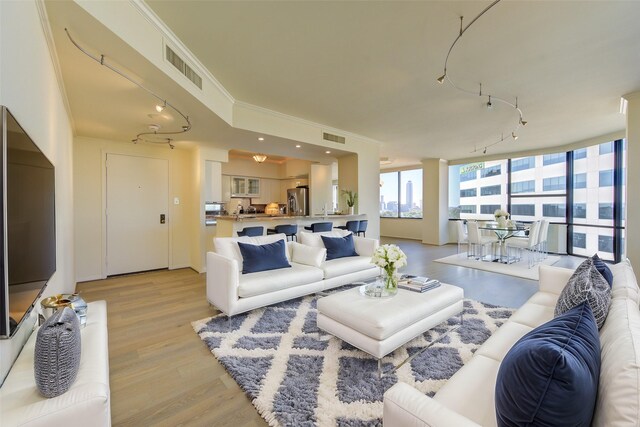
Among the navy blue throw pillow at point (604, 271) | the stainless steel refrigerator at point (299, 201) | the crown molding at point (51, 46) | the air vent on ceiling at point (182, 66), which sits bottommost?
the navy blue throw pillow at point (604, 271)

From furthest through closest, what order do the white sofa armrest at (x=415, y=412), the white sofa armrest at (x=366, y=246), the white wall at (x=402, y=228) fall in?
the white wall at (x=402, y=228), the white sofa armrest at (x=366, y=246), the white sofa armrest at (x=415, y=412)

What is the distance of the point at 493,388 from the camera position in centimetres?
132

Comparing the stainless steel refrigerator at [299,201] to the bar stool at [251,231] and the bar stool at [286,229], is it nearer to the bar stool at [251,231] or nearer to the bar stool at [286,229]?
the bar stool at [286,229]

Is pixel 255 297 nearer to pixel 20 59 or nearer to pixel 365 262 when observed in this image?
pixel 365 262

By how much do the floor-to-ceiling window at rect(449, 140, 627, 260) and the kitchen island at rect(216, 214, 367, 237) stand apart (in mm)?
4695

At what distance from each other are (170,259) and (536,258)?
8127 mm

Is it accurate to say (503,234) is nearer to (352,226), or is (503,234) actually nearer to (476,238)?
(476,238)

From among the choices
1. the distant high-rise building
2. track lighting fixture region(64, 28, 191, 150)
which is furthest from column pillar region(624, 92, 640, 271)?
the distant high-rise building

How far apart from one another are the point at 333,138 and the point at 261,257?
3368 millimetres

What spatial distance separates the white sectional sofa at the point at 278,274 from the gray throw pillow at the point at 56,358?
1.69 meters

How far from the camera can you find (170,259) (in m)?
5.85

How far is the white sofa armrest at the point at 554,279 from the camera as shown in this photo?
2547 mm

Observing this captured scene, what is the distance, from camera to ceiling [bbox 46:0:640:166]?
232cm

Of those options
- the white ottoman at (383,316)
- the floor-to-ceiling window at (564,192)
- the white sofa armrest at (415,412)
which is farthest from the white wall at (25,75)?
the floor-to-ceiling window at (564,192)
